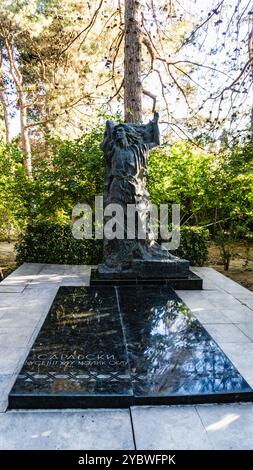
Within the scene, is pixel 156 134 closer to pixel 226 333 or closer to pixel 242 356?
pixel 226 333

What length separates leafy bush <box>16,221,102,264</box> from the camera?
7086 mm

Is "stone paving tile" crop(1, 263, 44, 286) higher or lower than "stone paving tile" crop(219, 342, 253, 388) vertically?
higher

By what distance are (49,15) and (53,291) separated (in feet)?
32.3

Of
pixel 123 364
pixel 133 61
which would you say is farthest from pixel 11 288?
pixel 133 61

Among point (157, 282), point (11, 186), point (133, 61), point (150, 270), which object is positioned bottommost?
point (157, 282)

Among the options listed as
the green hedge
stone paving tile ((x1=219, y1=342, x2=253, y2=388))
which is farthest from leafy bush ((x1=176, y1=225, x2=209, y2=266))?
stone paving tile ((x1=219, y1=342, x2=253, y2=388))

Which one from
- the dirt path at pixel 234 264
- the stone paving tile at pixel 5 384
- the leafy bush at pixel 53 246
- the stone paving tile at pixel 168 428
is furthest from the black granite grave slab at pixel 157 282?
the stone paving tile at pixel 168 428

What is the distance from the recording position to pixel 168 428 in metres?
2.06

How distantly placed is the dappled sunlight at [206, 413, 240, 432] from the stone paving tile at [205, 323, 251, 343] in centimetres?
116

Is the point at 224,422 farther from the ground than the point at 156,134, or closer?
closer

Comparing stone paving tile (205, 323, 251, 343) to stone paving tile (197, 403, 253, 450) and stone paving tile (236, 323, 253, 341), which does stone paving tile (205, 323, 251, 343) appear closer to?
stone paving tile (236, 323, 253, 341)

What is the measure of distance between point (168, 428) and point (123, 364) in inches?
26.1
